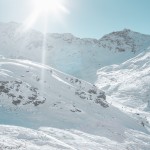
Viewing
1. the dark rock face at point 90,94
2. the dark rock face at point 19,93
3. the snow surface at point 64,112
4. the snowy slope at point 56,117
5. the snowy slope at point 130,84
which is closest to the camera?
the snowy slope at point 56,117

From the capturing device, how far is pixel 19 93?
3872cm

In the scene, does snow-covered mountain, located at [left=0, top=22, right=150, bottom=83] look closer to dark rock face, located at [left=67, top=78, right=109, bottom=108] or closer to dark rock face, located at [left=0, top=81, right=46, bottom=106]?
dark rock face, located at [left=67, top=78, right=109, bottom=108]

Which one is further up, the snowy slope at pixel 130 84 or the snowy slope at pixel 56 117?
the snowy slope at pixel 130 84

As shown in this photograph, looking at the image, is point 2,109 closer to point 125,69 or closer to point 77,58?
point 125,69

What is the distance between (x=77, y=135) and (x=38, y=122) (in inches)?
177

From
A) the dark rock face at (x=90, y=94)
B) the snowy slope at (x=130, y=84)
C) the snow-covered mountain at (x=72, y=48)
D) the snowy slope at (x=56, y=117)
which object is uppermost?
the snow-covered mountain at (x=72, y=48)

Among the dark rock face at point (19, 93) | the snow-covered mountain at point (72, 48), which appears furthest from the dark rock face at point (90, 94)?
the snow-covered mountain at point (72, 48)

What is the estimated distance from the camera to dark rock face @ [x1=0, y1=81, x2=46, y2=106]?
3784 cm

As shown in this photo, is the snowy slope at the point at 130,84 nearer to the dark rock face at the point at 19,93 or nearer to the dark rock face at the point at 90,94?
the dark rock face at the point at 90,94

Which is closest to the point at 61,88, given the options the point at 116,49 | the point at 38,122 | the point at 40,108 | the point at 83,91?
the point at 83,91

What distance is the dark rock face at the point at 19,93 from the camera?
124 feet

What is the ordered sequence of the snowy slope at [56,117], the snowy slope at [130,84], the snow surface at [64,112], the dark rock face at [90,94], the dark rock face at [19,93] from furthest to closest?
the snowy slope at [130,84] → the dark rock face at [90,94] → the dark rock face at [19,93] → the snow surface at [64,112] → the snowy slope at [56,117]

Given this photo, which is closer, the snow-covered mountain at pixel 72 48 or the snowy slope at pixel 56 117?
the snowy slope at pixel 56 117

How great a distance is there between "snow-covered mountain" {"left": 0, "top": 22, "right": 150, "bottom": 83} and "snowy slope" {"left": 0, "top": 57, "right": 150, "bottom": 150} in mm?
55737
